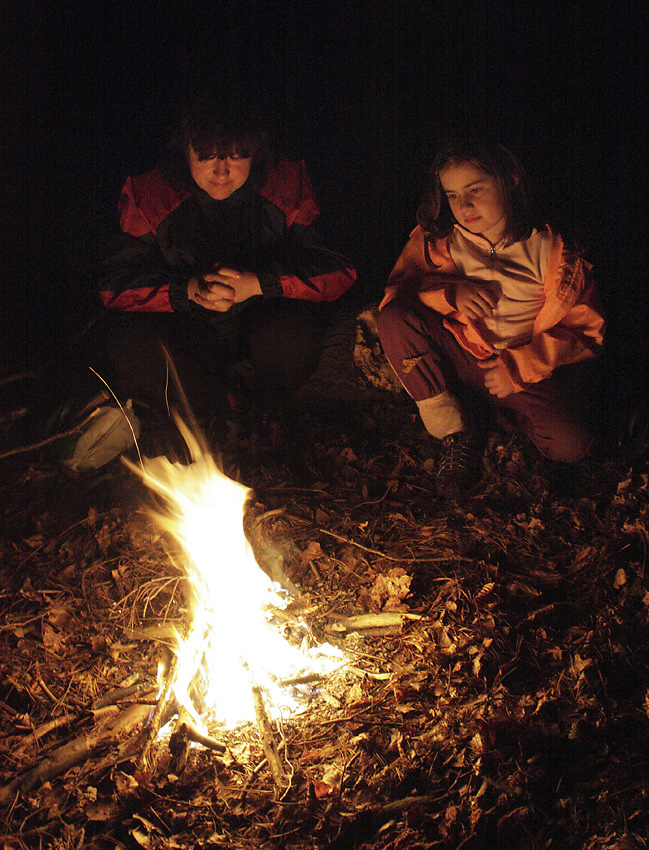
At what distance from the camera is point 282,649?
2.92 meters

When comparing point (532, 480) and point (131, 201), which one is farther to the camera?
point (532, 480)

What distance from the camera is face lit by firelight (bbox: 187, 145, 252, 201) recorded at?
11.5 ft

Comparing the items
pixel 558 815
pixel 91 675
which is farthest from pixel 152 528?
pixel 558 815

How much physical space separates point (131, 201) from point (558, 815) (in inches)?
145

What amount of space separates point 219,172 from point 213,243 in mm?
429

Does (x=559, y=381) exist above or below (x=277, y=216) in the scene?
below

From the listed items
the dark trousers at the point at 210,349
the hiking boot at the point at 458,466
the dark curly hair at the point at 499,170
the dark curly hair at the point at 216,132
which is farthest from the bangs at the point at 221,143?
the hiking boot at the point at 458,466

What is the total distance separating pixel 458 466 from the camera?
13.0 ft

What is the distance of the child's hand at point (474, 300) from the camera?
3674 millimetres

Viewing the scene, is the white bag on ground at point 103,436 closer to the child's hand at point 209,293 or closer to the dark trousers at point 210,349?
the dark trousers at point 210,349

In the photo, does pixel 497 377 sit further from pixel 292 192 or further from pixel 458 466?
pixel 292 192

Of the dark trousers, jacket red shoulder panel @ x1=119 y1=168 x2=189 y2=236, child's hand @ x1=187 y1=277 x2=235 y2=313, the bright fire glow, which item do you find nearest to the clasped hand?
child's hand @ x1=187 y1=277 x2=235 y2=313

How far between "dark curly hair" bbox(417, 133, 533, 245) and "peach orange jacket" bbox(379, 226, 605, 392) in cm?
22

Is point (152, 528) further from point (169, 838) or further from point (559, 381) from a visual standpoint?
point (559, 381)
